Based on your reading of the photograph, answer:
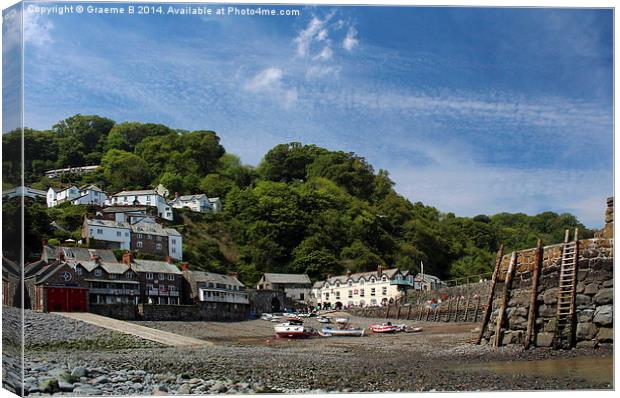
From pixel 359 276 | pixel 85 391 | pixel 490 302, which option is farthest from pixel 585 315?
pixel 85 391

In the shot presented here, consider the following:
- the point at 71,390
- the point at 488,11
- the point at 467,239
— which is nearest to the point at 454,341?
the point at 467,239

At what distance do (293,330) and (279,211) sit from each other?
2.13 metres

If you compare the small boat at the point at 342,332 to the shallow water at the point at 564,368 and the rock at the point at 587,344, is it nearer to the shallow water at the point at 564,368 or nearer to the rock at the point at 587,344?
the shallow water at the point at 564,368

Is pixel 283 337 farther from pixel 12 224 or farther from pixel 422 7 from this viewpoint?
pixel 422 7

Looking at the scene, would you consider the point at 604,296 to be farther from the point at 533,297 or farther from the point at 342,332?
the point at 342,332

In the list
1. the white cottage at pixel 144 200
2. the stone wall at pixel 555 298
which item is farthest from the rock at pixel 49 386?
the stone wall at pixel 555 298

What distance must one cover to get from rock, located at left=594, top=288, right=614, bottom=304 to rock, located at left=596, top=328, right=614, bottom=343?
1.27ft

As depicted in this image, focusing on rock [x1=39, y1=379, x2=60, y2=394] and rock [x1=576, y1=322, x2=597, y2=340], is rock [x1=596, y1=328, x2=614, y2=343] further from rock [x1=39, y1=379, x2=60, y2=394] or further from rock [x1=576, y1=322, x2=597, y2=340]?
rock [x1=39, y1=379, x2=60, y2=394]

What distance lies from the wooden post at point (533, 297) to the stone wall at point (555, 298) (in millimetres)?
57

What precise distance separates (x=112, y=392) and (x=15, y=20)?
4954mm

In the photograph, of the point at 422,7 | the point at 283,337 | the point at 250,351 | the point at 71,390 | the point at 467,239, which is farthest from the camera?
the point at 467,239

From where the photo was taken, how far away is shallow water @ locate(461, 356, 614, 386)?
36.1 feet

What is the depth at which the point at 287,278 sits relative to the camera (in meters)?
14.2

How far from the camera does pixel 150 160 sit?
1345 cm
